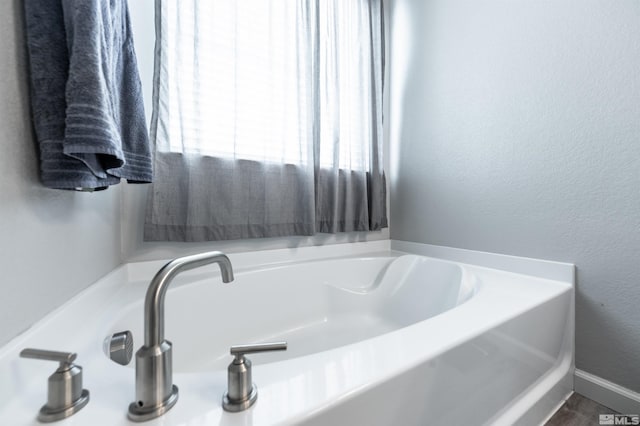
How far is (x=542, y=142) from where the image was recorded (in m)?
1.08

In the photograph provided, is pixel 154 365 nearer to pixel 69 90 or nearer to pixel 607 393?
pixel 69 90

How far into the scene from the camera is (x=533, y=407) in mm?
790

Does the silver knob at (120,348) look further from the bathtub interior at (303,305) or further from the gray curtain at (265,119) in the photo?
the gray curtain at (265,119)

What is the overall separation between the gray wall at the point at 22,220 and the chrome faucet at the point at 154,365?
25cm

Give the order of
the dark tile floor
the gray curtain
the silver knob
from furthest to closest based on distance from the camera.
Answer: the gray curtain < the dark tile floor < the silver knob

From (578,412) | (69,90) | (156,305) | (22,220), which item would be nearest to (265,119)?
(69,90)

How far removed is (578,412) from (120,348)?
1344mm

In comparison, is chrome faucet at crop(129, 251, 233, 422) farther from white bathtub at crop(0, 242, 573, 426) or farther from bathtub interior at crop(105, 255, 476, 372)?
bathtub interior at crop(105, 255, 476, 372)

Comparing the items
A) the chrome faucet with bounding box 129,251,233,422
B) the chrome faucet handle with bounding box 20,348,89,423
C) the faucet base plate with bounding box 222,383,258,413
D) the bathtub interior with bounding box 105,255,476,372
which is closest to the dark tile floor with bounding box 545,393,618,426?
the bathtub interior with bounding box 105,255,476,372

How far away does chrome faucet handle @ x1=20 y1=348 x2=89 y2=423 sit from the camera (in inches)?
13.5

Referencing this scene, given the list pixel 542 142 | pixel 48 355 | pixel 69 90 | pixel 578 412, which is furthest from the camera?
pixel 542 142

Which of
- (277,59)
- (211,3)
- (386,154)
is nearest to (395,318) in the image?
(386,154)

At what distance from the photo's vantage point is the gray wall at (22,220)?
0.44 meters

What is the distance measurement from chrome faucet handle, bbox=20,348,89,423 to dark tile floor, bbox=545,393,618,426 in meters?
1.22
